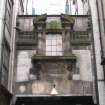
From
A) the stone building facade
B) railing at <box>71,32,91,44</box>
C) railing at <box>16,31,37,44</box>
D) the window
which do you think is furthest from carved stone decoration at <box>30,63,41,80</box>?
railing at <box>71,32,91,44</box>

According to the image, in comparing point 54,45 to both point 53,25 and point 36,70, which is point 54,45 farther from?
point 36,70

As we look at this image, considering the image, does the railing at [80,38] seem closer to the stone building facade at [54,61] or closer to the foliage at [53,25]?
the stone building facade at [54,61]

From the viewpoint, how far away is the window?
1506cm

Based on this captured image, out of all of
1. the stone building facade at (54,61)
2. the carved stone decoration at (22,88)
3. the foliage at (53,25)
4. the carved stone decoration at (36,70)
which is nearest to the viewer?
the stone building facade at (54,61)

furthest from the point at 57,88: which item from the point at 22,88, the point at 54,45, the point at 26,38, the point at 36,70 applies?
the point at 26,38

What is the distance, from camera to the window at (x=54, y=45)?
49.4ft

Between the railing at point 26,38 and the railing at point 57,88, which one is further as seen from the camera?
A: the railing at point 26,38

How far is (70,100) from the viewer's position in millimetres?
13891

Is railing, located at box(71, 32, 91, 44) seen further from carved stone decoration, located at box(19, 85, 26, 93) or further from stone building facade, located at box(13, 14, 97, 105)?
carved stone decoration, located at box(19, 85, 26, 93)

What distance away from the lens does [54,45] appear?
15250mm

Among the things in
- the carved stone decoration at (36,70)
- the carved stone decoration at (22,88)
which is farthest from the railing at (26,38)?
the carved stone decoration at (22,88)

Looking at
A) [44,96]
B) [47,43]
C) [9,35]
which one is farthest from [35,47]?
[44,96]

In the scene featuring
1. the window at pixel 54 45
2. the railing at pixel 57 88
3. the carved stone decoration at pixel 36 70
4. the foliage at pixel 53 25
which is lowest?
the railing at pixel 57 88

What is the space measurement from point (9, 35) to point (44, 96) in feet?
12.9
